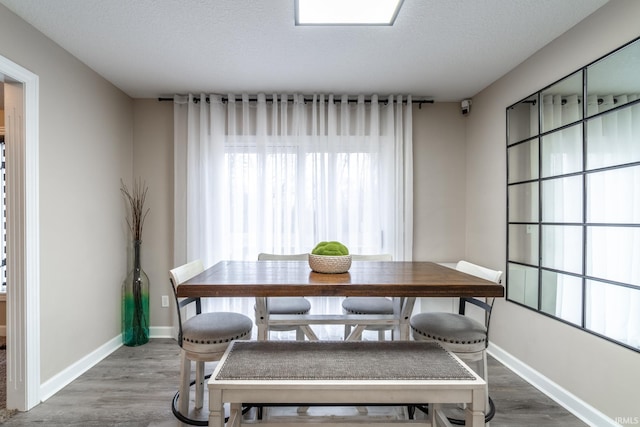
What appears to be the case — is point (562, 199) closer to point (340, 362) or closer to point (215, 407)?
point (340, 362)

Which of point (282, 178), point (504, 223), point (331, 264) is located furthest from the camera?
point (282, 178)

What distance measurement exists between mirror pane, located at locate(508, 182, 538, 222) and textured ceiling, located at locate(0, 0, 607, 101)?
1.01 meters

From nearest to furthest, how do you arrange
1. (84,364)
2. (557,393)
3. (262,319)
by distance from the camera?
(262,319), (557,393), (84,364)

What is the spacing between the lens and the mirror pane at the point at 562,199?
79.5 inches

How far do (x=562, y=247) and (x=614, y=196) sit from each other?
1.61ft

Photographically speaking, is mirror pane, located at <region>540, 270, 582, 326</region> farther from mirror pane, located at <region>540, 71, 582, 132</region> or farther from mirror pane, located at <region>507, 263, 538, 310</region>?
mirror pane, located at <region>540, 71, 582, 132</region>

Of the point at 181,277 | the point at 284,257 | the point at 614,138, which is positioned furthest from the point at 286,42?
the point at 614,138

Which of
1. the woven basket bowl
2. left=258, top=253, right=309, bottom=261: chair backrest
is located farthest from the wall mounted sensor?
the woven basket bowl

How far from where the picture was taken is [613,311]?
69.1 inches

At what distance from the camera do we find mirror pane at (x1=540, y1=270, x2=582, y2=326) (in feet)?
6.55

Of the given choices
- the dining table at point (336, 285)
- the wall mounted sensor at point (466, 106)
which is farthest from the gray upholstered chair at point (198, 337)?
the wall mounted sensor at point (466, 106)

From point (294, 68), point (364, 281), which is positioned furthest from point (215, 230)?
point (364, 281)

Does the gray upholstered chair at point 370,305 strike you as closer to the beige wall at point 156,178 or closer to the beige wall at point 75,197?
the beige wall at point 156,178

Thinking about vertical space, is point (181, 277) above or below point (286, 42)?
below
